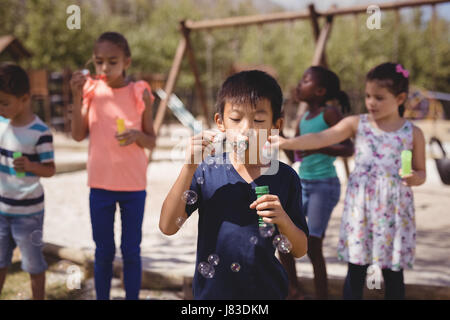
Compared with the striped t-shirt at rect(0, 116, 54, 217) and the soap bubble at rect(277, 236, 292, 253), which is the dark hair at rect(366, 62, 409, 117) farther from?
the striped t-shirt at rect(0, 116, 54, 217)

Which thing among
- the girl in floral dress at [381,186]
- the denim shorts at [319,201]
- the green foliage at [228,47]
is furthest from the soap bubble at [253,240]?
the green foliage at [228,47]

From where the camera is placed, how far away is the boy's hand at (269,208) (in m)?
1.39

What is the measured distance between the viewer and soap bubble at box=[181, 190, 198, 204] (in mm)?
1556

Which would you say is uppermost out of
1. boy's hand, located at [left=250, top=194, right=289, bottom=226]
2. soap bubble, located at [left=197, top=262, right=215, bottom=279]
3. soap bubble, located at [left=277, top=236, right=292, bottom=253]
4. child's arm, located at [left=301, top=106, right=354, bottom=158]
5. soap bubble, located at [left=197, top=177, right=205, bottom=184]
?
child's arm, located at [left=301, top=106, right=354, bottom=158]

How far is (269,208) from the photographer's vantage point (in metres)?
1.41

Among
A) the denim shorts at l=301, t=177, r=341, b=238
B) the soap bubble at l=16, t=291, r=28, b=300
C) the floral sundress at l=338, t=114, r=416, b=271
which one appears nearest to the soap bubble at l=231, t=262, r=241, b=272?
the floral sundress at l=338, t=114, r=416, b=271

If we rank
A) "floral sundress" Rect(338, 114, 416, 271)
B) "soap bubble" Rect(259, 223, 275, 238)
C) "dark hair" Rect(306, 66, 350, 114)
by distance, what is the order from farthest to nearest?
"dark hair" Rect(306, 66, 350, 114)
"floral sundress" Rect(338, 114, 416, 271)
"soap bubble" Rect(259, 223, 275, 238)

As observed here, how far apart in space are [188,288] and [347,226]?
4.11ft

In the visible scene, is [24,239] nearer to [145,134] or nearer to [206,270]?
[145,134]

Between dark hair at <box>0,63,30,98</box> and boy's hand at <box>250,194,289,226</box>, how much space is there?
5.72ft

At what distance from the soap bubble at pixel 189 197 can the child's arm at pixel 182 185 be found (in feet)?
0.04

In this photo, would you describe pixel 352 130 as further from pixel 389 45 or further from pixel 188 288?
pixel 389 45

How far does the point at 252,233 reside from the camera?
1.53 meters

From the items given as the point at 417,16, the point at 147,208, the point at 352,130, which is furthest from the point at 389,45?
the point at 352,130
